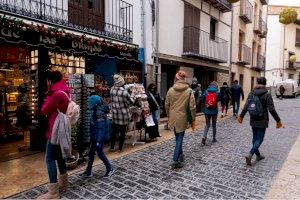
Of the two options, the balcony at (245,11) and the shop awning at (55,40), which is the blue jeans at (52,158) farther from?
the balcony at (245,11)

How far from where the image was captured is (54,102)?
4.45 meters

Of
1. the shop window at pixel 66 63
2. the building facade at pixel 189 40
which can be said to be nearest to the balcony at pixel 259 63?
the building facade at pixel 189 40

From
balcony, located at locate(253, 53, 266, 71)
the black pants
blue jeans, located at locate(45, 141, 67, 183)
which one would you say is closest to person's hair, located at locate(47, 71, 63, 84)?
blue jeans, located at locate(45, 141, 67, 183)

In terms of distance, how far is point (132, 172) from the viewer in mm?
5852

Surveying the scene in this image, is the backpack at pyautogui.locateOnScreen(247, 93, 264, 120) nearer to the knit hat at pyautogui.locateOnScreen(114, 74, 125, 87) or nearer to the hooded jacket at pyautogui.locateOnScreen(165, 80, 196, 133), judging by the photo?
the hooded jacket at pyautogui.locateOnScreen(165, 80, 196, 133)

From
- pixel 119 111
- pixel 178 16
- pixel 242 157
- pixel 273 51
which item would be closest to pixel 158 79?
pixel 178 16

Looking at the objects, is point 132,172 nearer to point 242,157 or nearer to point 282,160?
point 242,157

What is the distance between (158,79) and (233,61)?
9.87 m

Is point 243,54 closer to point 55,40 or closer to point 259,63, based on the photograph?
point 259,63

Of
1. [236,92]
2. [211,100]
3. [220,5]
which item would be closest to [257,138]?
[211,100]

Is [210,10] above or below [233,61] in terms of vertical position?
above

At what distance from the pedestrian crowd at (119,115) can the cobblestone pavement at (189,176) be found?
0.24 meters

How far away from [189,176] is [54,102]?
270 cm

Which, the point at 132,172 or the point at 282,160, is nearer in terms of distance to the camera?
the point at 132,172
